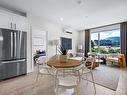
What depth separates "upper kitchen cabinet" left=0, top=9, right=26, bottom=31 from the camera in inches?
126

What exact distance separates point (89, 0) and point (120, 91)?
2.71 metres

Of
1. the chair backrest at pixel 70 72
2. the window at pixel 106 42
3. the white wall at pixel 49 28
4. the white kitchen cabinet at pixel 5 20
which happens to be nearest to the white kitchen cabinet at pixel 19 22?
the white kitchen cabinet at pixel 5 20

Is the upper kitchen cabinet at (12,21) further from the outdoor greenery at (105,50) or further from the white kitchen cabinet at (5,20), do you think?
the outdoor greenery at (105,50)

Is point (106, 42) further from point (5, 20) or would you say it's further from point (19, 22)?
point (5, 20)

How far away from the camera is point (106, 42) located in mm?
7062

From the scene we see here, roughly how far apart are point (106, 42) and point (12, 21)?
614 centimetres

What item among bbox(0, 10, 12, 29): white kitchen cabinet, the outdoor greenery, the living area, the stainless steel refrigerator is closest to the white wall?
the living area

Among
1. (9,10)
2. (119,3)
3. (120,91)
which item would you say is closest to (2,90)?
(9,10)

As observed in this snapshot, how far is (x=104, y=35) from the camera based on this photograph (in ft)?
23.4

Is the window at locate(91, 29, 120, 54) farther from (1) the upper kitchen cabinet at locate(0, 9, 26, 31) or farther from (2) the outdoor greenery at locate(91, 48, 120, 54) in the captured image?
(1) the upper kitchen cabinet at locate(0, 9, 26, 31)

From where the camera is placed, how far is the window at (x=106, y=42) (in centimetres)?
648

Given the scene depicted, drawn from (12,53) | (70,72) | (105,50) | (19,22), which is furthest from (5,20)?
(105,50)

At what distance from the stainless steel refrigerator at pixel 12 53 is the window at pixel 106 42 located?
5.50 metres

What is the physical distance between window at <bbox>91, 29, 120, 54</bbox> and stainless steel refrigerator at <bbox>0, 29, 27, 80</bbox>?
18.0ft
